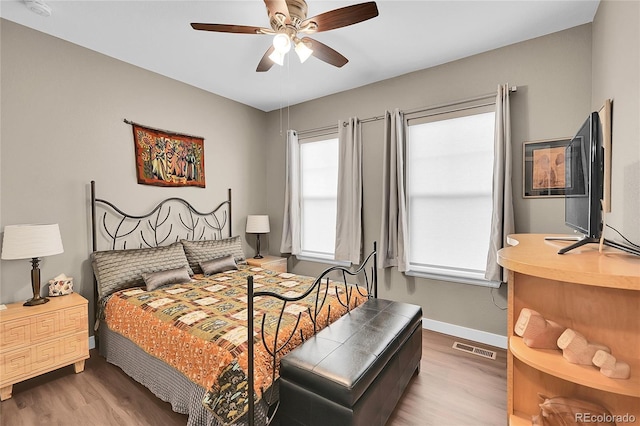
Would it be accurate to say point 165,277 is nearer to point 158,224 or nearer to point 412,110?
point 158,224

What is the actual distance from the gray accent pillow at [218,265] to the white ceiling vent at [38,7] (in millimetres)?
2562

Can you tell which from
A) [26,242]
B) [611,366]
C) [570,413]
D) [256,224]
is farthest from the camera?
[256,224]

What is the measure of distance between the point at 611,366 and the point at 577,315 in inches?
8.1

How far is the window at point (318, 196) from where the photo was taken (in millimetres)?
4168

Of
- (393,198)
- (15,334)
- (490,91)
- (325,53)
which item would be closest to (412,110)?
(490,91)

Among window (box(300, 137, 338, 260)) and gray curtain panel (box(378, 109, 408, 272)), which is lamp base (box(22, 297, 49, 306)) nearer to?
window (box(300, 137, 338, 260))

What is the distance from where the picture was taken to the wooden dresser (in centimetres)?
97

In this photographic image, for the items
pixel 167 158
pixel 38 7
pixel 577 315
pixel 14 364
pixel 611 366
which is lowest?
pixel 14 364

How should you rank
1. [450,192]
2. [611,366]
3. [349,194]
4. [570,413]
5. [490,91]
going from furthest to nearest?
[349,194], [450,192], [490,91], [570,413], [611,366]

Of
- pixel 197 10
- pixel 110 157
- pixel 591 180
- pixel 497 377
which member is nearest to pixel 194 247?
pixel 110 157

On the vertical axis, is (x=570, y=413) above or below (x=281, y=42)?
below

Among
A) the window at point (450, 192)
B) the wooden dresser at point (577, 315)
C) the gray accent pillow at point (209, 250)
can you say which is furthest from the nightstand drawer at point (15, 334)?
the window at point (450, 192)

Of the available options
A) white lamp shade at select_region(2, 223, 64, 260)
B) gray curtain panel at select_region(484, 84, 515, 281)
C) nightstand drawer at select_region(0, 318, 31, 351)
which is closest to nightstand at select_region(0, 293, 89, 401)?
nightstand drawer at select_region(0, 318, 31, 351)

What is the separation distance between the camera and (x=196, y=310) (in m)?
2.21
